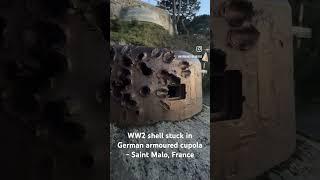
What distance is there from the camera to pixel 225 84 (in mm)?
3510

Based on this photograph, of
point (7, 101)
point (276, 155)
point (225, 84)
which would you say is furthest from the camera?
point (276, 155)

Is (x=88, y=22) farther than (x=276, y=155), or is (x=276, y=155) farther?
(x=276, y=155)

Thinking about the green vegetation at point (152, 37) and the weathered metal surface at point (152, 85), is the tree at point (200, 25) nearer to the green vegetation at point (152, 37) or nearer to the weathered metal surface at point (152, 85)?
the green vegetation at point (152, 37)

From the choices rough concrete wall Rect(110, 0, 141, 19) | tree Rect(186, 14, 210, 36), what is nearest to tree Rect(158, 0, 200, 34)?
tree Rect(186, 14, 210, 36)

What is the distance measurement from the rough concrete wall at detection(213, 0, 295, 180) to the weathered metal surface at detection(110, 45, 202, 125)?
0.34 m

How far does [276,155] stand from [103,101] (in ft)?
4.65

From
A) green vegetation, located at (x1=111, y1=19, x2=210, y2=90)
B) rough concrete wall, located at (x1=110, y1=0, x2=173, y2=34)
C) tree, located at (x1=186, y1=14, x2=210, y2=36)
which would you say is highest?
rough concrete wall, located at (x1=110, y1=0, x2=173, y2=34)

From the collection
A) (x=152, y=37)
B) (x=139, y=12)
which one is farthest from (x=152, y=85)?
(x=139, y=12)

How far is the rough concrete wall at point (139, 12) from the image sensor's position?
3.21 meters

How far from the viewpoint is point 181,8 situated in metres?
3.30

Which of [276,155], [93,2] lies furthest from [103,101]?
[276,155]

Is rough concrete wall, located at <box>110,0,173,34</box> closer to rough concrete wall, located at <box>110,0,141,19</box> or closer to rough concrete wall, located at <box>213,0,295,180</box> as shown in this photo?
rough concrete wall, located at <box>110,0,141,19</box>

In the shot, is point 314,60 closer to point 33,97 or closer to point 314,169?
point 314,169

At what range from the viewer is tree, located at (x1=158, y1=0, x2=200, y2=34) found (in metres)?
3.27
